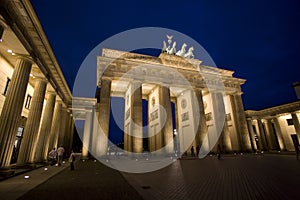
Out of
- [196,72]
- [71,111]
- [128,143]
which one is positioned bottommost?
[128,143]

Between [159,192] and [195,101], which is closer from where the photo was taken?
[159,192]

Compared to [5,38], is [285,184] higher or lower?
lower

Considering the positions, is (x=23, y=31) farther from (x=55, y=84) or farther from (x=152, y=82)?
(x=152, y=82)

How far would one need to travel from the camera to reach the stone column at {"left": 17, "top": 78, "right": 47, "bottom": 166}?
1107 cm

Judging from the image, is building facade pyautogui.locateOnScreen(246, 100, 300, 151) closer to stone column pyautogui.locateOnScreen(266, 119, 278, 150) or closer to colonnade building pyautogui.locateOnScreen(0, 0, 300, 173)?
stone column pyautogui.locateOnScreen(266, 119, 278, 150)

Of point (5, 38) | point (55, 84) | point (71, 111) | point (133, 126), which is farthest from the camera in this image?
point (71, 111)

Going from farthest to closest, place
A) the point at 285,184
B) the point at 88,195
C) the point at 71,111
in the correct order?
the point at 71,111 < the point at 285,184 < the point at 88,195

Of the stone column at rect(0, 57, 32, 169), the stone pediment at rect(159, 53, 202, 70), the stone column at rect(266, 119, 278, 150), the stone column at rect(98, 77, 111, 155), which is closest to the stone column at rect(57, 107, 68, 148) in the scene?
the stone column at rect(98, 77, 111, 155)

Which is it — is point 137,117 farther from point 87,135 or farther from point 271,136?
point 271,136

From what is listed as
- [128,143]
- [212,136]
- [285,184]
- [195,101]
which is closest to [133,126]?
[128,143]

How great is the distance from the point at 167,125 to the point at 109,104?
9.08 m

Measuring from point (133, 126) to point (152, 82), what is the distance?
7.93 meters

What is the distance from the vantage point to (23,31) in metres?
8.70

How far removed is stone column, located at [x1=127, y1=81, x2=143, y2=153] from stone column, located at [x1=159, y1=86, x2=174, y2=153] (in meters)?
3.70
